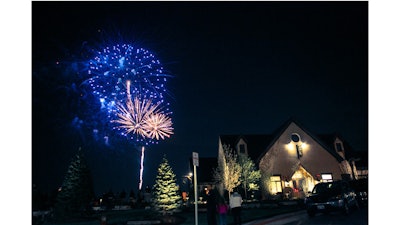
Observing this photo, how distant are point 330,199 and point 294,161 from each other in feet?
59.2

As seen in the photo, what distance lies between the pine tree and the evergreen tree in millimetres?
6116

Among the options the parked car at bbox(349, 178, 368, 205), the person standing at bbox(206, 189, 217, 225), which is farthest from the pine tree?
the parked car at bbox(349, 178, 368, 205)

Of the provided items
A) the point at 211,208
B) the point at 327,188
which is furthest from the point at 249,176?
the point at 211,208

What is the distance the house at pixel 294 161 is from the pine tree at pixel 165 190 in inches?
405

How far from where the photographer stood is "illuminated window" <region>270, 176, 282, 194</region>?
104 ft

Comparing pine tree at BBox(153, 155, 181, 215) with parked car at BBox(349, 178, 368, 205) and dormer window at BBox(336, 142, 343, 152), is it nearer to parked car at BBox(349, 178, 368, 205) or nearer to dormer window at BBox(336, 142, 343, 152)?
parked car at BBox(349, 178, 368, 205)

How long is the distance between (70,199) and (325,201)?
1955 centimetres

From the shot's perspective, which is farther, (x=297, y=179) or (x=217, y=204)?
(x=297, y=179)

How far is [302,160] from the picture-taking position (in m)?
33.0

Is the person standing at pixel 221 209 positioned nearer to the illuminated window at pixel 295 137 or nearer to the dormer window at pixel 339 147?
the illuminated window at pixel 295 137

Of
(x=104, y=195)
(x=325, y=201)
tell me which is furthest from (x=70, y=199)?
(x=325, y=201)

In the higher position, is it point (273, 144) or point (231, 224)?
point (273, 144)

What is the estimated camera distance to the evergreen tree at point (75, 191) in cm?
2501
